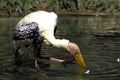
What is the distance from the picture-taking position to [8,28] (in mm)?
18297

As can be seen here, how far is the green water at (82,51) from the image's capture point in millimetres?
10616

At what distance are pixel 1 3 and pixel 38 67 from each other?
36.6ft

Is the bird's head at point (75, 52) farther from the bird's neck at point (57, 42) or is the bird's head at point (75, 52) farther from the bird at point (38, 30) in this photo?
the bird at point (38, 30)

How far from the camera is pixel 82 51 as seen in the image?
534 inches

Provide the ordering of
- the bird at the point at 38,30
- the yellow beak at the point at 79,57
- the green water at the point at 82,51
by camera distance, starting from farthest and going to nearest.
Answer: the bird at the point at 38,30, the yellow beak at the point at 79,57, the green water at the point at 82,51

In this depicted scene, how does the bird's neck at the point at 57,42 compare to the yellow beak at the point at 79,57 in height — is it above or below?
above

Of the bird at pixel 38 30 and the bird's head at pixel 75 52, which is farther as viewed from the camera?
the bird at pixel 38 30

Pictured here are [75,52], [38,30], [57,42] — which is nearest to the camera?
[75,52]

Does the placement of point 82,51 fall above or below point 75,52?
below

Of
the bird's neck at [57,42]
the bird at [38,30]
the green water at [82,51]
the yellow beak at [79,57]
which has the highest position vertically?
the bird at [38,30]

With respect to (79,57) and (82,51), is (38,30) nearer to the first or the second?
(79,57)

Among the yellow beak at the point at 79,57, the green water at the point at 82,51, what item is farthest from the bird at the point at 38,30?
the green water at the point at 82,51

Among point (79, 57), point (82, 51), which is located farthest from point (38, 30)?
point (82, 51)

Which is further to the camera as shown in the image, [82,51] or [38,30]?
[82,51]
